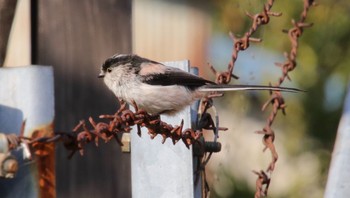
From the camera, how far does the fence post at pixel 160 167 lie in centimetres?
253

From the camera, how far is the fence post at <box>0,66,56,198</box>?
1.93 meters

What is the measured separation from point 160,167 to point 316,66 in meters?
3.34

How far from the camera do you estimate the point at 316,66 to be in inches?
226

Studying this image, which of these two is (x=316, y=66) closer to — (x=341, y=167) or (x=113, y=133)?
(x=341, y=167)

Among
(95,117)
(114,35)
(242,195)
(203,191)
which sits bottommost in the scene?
(242,195)

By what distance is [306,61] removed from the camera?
18.7 ft

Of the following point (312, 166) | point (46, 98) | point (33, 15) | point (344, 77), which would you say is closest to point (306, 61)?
point (344, 77)

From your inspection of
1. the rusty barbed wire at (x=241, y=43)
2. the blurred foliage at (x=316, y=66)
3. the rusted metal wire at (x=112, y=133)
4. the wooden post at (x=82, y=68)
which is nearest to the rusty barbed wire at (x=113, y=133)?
the rusted metal wire at (x=112, y=133)

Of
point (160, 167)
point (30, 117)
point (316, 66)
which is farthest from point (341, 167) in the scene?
point (316, 66)

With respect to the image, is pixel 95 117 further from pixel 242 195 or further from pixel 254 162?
pixel 254 162

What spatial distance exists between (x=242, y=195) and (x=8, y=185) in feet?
11.5

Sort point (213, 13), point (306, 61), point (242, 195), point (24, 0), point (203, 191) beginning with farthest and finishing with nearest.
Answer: point (213, 13), point (306, 61), point (242, 195), point (24, 0), point (203, 191)

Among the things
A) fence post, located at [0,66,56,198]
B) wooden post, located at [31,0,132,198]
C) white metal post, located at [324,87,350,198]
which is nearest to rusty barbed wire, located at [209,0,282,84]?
wooden post, located at [31,0,132,198]

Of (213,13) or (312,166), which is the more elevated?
(213,13)
